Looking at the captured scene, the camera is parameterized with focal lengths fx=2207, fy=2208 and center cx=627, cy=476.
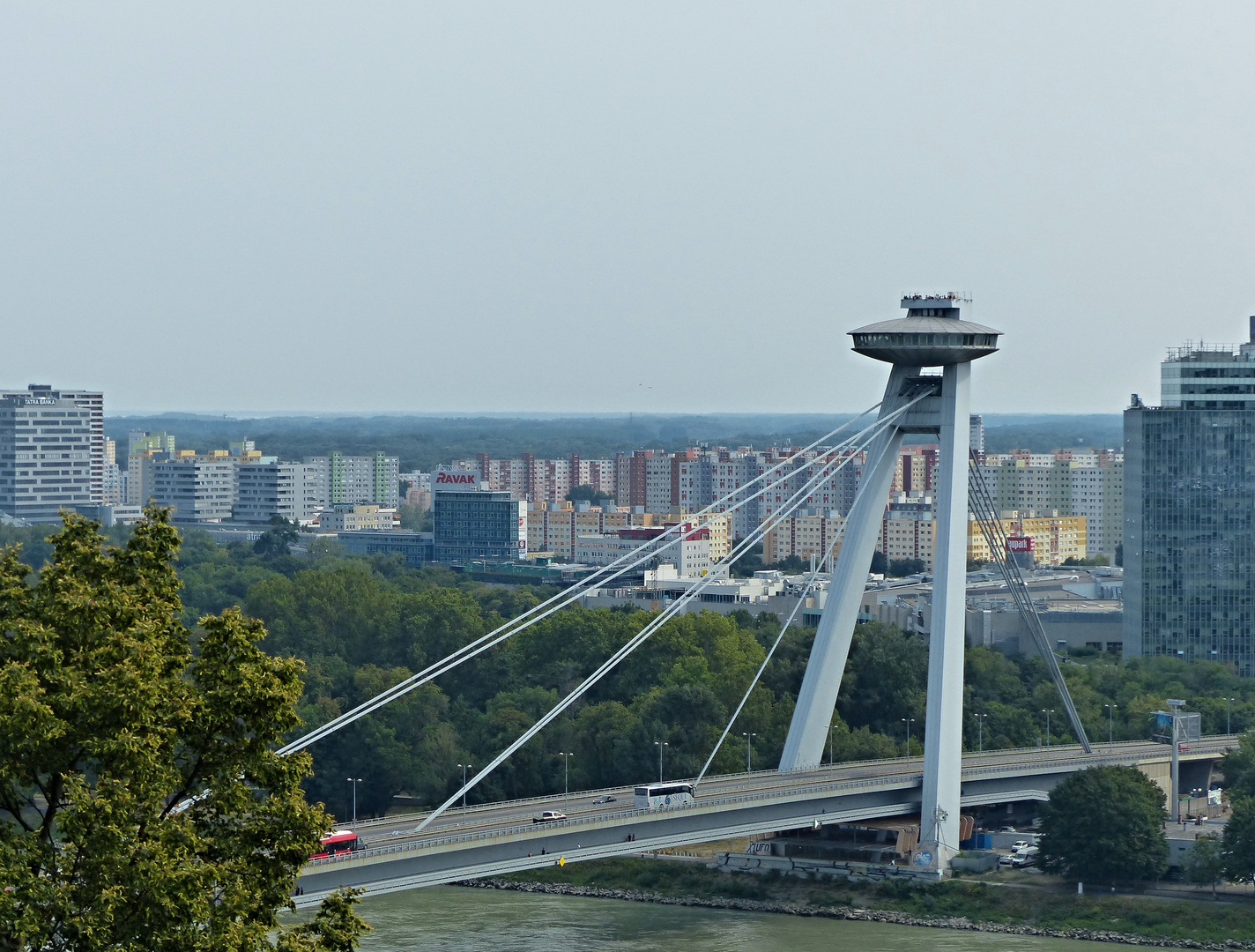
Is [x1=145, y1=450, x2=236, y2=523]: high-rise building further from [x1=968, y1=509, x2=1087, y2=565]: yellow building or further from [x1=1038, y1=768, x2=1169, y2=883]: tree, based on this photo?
[x1=1038, y1=768, x2=1169, y2=883]: tree

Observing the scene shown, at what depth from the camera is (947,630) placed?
17.5 meters

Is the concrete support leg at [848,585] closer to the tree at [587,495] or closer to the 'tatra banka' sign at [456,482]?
the 'tatra banka' sign at [456,482]

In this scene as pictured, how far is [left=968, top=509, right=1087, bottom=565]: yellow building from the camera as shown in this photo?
56062 millimetres

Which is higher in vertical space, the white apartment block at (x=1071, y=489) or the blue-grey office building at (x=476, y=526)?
the white apartment block at (x=1071, y=489)

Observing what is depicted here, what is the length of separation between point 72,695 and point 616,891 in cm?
1422

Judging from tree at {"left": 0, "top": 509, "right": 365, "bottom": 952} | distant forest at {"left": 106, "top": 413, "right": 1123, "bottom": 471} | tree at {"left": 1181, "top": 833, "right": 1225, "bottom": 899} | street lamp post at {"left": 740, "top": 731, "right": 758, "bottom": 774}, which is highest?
distant forest at {"left": 106, "top": 413, "right": 1123, "bottom": 471}

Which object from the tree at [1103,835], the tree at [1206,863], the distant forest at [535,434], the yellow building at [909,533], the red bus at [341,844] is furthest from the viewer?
the distant forest at [535,434]

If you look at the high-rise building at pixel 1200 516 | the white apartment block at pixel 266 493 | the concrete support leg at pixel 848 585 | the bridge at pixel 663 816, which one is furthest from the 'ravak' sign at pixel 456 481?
the concrete support leg at pixel 848 585

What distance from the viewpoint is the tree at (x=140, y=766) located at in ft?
17.5

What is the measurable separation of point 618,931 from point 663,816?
1839 millimetres

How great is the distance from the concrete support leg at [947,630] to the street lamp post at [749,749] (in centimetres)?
315

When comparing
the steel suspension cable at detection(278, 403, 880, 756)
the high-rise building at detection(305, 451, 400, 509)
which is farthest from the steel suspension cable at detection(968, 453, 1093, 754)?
the high-rise building at detection(305, 451, 400, 509)

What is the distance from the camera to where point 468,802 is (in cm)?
2223

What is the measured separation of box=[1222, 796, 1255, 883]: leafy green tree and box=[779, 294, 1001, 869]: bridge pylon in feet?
7.17
